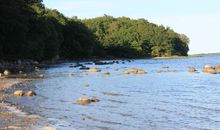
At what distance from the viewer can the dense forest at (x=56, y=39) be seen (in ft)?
235

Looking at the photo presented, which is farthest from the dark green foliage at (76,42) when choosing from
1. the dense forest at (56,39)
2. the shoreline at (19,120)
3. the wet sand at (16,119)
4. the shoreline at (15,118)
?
the wet sand at (16,119)

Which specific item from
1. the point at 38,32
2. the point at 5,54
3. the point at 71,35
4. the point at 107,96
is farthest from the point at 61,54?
the point at 107,96

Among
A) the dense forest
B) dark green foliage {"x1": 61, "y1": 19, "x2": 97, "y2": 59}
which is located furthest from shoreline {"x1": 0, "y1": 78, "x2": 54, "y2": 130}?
dark green foliage {"x1": 61, "y1": 19, "x2": 97, "y2": 59}

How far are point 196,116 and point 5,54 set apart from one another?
5739 centimetres

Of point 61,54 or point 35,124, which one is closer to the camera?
point 35,124

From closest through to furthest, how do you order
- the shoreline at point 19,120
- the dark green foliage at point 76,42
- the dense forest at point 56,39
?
the shoreline at point 19,120, the dense forest at point 56,39, the dark green foliage at point 76,42

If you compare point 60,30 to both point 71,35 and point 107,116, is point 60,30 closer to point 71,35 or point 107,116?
point 71,35

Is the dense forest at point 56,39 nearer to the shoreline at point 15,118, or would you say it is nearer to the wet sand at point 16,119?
the shoreline at point 15,118

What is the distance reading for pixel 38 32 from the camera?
92.9 metres

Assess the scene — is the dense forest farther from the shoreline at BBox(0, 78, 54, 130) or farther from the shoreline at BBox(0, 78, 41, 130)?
the shoreline at BBox(0, 78, 54, 130)

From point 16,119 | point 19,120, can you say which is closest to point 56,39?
point 16,119

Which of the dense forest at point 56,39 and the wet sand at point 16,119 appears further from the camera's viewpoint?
the dense forest at point 56,39

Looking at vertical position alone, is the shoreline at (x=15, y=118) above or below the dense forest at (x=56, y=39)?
below

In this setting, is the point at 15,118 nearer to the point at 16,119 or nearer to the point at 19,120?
the point at 16,119
